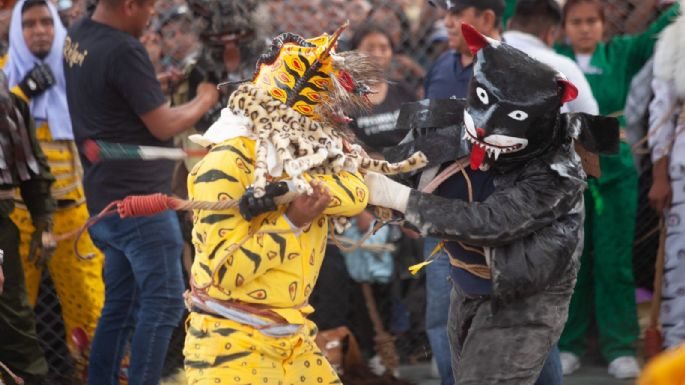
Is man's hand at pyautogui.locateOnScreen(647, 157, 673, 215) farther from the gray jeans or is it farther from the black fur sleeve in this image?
the black fur sleeve

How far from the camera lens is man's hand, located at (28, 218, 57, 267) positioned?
4.91 m

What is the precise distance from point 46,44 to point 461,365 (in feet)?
9.27

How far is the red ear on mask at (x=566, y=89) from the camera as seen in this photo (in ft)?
11.7

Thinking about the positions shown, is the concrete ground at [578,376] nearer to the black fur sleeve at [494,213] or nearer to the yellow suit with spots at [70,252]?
the yellow suit with spots at [70,252]

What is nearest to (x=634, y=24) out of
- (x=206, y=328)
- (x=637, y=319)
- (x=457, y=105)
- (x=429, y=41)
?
(x=429, y=41)

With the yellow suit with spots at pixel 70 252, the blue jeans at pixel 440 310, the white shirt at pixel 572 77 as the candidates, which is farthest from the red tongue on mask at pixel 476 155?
A: the yellow suit with spots at pixel 70 252

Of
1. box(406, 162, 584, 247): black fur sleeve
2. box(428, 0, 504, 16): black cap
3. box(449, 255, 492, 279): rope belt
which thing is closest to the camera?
box(406, 162, 584, 247): black fur sleeve

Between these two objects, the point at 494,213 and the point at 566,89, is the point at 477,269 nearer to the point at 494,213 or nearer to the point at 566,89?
the point at 494,213

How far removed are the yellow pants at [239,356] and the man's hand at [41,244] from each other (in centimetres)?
→ 159

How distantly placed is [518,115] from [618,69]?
2.70m

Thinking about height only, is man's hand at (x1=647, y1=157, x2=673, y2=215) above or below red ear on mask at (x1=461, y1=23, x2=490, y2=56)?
below

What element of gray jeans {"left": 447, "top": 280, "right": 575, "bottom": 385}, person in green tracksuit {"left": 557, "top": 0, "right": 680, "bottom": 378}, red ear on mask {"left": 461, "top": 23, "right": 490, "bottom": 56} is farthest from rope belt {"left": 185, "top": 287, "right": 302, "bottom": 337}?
person in green tracksuit {"left": 557, "top": 0, "right": 680, "bottom": 378}

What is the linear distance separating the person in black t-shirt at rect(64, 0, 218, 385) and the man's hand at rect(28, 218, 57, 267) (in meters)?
0.26

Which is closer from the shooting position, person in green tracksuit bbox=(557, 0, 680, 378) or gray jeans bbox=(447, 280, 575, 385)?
gray jeans bbox=(447, 280, 575, 385)
